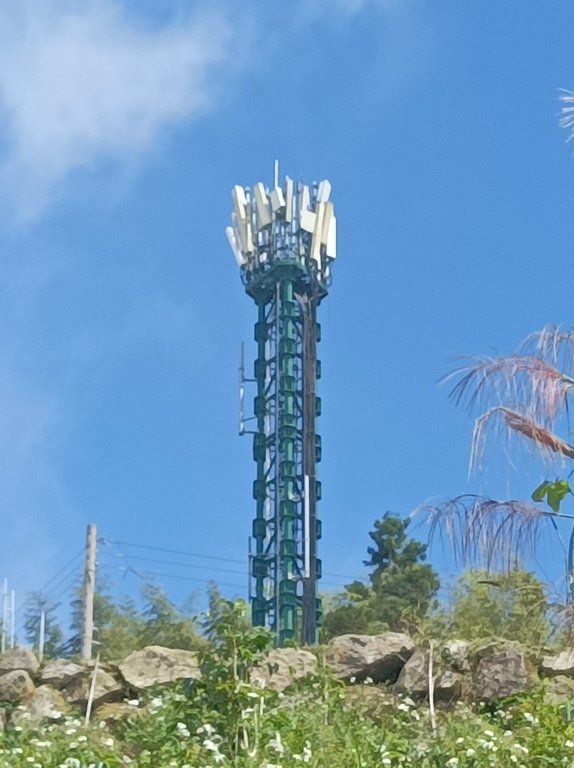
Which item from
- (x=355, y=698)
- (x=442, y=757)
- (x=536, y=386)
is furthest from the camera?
(x=355, y=698)

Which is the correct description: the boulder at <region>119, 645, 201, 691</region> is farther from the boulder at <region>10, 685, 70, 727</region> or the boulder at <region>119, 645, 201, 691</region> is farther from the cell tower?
the cell tower

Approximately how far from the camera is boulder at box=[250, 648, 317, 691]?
8.85 metres

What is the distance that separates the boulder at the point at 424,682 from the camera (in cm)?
893

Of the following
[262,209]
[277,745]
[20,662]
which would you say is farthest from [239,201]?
→ [277,745]

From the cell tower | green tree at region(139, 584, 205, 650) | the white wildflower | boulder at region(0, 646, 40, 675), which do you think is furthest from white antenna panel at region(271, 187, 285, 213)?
the white wildflower

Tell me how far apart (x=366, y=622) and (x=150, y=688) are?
15785mm

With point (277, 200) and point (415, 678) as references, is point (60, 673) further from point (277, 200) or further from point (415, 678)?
point (277, 200)

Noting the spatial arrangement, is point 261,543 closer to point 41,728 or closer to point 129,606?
point 129,606

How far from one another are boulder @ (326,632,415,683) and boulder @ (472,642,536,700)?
52 centimetres

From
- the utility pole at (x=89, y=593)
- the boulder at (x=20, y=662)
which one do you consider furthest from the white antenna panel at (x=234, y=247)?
the boulder at (x=20, y=662)

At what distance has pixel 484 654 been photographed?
9039mm

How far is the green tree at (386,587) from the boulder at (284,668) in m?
12.3

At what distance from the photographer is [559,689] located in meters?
8.84

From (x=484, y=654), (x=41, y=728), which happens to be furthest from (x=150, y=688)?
(x=484, y=654)
